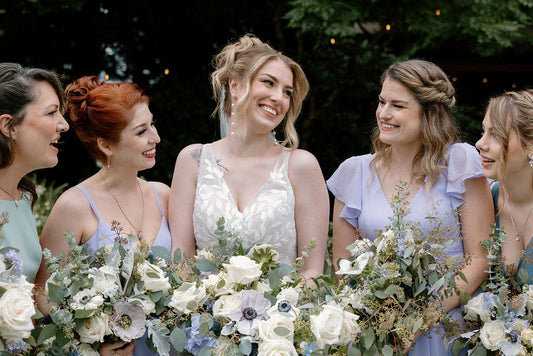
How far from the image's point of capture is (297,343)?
8.35ft

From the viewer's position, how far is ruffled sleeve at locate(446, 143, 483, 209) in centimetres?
337

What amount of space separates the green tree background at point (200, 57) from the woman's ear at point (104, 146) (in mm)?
4723

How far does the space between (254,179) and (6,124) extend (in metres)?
1.39

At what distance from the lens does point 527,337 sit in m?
2.60

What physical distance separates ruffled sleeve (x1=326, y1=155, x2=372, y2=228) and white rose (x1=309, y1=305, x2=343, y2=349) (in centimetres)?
115

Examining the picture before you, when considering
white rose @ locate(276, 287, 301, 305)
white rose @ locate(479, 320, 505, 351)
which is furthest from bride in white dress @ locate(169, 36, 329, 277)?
white rose @ locate(479, 320, 505, 351)

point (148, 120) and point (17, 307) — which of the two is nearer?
point (17, 307)

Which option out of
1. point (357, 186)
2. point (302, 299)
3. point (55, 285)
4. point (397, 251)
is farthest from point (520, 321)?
point (55, 285)

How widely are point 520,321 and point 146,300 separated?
1617 mm

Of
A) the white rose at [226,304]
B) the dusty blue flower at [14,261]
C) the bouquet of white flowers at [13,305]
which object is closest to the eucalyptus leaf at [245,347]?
the white rose at [226,304]

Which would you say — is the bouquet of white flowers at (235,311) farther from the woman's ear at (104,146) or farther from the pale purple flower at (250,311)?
the woman's ear at (104,146)

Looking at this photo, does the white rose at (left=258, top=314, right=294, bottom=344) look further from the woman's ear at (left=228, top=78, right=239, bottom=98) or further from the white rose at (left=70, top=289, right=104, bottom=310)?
the woman's ear at (left=228, top=78, right=239, bottom=98)

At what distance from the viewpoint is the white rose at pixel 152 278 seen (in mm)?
2678

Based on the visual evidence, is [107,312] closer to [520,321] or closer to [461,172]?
[520,321]
